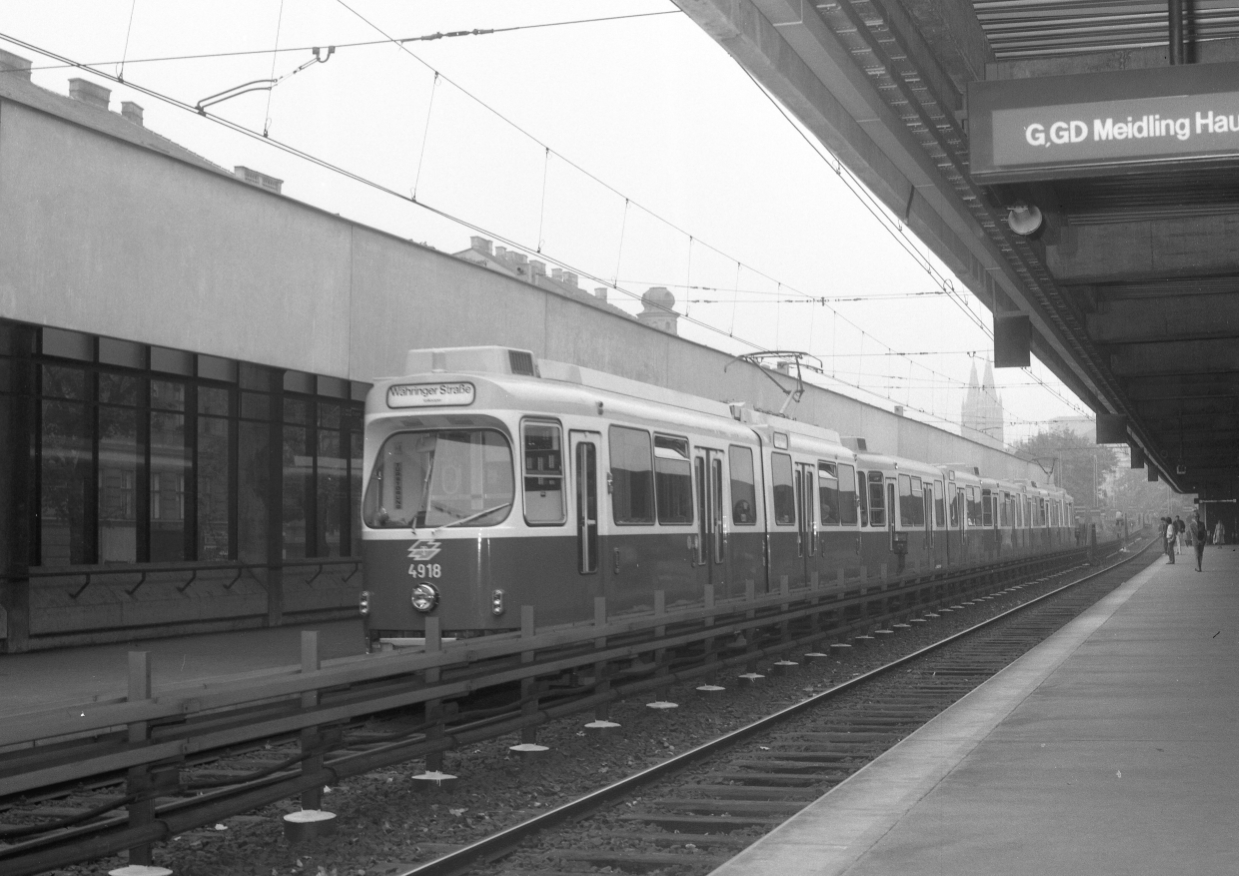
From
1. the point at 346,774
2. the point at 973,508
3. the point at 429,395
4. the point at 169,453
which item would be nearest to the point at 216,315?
the point at 169,453

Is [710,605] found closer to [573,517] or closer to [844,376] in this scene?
[573,517]

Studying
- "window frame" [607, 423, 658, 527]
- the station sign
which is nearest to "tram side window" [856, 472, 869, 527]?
"window frame" [607, 423, 658, 527]

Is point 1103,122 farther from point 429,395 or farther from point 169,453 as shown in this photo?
point 169,453

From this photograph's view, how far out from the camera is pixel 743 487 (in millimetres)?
19016

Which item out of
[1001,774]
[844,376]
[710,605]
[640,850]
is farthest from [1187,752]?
[844,376]

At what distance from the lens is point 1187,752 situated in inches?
407

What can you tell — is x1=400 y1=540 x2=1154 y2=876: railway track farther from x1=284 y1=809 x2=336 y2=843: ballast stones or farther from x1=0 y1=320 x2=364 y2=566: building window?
x1=0 y1=320 x2=364 y2=566: building window

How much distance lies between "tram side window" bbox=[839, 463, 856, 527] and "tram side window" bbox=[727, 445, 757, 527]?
5.30 m

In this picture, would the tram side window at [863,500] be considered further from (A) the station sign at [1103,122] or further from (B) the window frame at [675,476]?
(A) the station sign at [1103,122]

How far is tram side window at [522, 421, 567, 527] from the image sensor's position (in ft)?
44.3

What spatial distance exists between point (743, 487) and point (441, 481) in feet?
20.5

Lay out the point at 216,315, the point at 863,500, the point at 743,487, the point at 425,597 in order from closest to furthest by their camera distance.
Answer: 1. the point at 425,597
2. the point at 216,315
3. the point at 743,487
4. the point at 863,500

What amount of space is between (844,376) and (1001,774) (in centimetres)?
4427

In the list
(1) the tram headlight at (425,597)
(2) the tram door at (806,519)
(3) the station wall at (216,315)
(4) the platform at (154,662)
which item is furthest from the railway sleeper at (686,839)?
(2) the tram door at (806,519)
